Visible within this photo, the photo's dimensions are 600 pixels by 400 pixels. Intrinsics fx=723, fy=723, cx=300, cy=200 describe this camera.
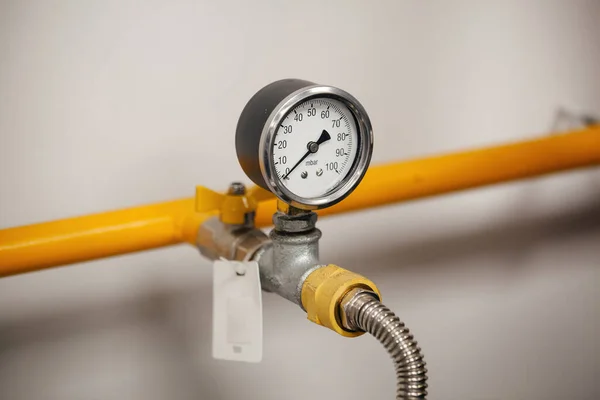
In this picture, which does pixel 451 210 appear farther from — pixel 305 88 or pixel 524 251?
pixel 305 88

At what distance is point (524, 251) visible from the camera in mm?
1306

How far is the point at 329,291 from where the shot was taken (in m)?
0.64

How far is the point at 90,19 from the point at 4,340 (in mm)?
431

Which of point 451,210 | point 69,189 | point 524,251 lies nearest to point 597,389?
point 524,251

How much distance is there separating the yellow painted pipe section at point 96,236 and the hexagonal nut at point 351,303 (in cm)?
24

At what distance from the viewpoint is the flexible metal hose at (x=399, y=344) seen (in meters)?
0.59

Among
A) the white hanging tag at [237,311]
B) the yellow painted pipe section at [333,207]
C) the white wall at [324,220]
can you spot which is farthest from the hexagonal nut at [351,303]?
the white wall at [324,220]

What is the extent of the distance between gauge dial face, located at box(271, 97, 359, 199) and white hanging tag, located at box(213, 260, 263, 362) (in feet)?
0.38

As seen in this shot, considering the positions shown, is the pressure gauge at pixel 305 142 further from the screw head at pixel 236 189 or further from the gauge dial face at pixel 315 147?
the screw head at pixel 236 189

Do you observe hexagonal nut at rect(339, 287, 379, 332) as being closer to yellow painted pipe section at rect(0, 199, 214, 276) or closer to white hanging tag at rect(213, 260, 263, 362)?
white hanging tag at rect(213, 260, 263, 362)

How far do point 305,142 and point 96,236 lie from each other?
0.28 metres

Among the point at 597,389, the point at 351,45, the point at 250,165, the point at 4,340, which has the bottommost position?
the point at 597,389

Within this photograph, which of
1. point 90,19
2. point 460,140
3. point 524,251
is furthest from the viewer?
point 524,251

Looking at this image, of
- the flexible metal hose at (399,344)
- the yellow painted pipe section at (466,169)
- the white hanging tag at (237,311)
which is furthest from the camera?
the yellow painted pipe section at (466,169)
